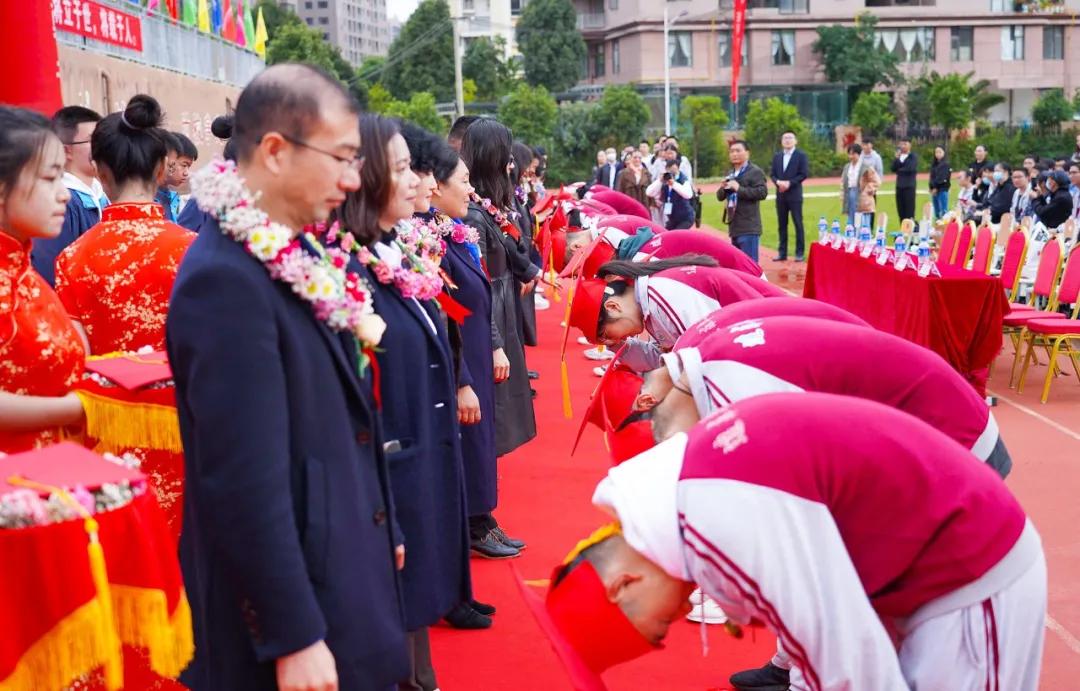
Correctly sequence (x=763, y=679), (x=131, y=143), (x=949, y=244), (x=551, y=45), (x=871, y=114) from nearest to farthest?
(x=131, y=143), (x=763, y=679), (x=949, y=244), (x=871, y=114), (x=551, y=45)

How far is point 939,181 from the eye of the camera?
67.4 feet

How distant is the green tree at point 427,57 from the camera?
44.1 metres

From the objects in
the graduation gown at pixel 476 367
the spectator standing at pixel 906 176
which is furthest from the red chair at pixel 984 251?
the spectator standing at pixel 906 176

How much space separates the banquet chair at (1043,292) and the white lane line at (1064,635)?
4125 mm

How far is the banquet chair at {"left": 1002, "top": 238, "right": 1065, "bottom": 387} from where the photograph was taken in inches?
309

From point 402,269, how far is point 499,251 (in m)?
2.65

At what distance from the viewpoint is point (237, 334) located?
1.78m

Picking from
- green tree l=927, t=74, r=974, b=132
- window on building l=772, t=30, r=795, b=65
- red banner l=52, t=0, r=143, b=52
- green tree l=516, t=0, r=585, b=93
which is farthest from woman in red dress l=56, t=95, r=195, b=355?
window on building l=772, t=30, r=795, b=65

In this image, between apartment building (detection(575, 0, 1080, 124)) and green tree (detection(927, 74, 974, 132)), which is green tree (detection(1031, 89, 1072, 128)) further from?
apartment building (detection(575, 0, 1080, 124))

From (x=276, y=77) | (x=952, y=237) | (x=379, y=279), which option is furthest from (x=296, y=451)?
(x=952, y=237)

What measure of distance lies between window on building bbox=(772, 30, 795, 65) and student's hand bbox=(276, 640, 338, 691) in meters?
48.3

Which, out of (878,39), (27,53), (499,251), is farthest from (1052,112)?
(27,53)

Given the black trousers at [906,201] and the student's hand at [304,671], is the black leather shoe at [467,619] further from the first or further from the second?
the black trousers at [906,201]

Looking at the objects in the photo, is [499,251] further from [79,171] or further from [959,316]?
[959,316]
